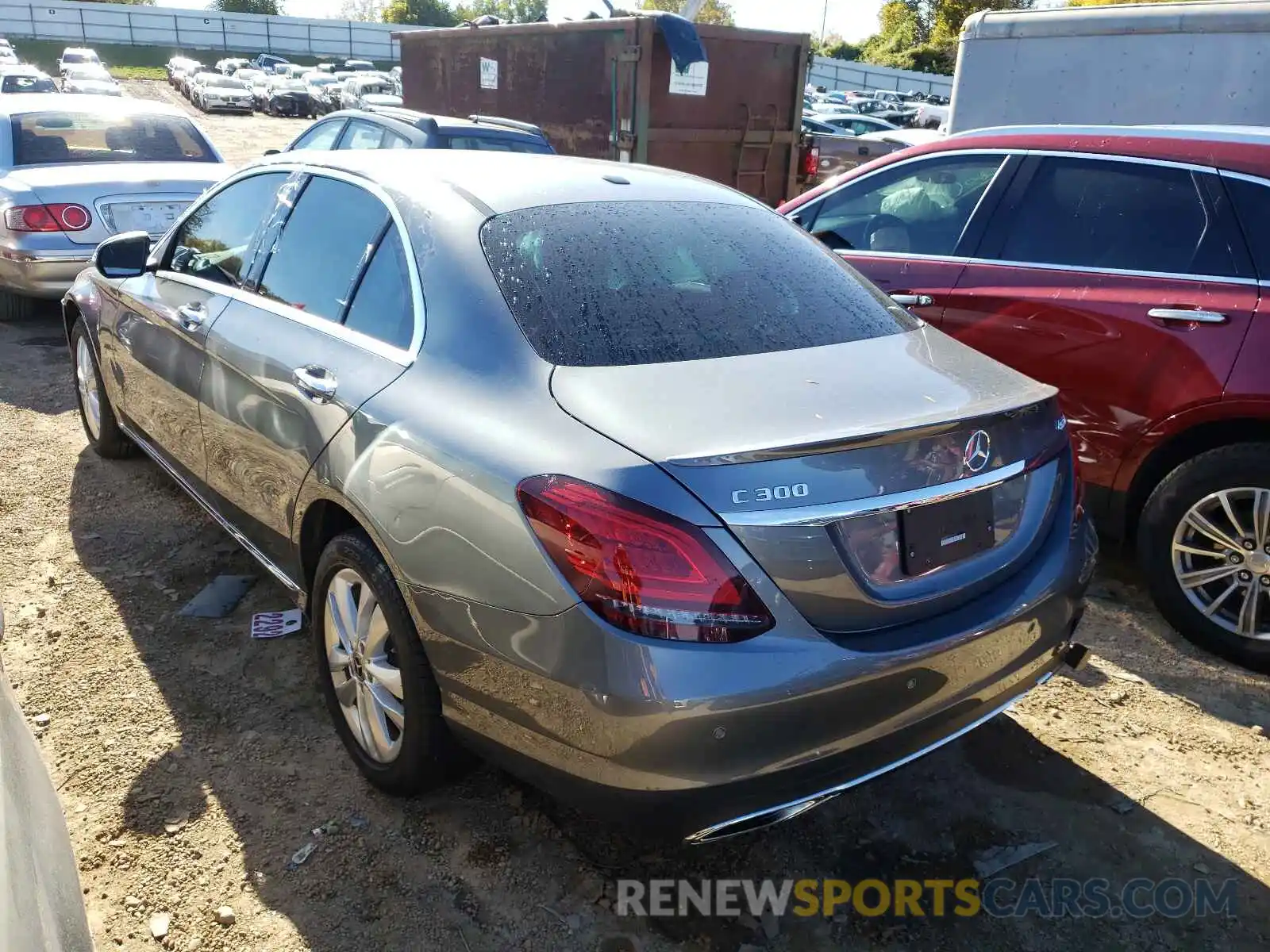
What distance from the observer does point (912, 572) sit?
2.17m

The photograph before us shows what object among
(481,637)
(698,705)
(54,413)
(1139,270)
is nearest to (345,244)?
(481,637)

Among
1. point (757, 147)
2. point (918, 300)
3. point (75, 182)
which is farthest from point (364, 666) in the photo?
point (757, 147)

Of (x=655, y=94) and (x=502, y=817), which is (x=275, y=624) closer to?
(x=502, y=817)

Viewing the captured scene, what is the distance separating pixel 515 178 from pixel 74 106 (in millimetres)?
6250

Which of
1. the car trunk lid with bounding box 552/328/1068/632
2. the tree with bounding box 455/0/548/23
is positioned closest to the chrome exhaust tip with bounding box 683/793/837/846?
the car trunk lid with bounding box 552/328/1068/632

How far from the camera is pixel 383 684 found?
2.60m

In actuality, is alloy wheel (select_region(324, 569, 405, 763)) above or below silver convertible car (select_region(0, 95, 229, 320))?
below

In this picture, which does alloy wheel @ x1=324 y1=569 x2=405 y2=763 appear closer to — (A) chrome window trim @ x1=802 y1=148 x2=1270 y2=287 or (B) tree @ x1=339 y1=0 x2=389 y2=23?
(A) chrome window trim @ x1=802 y1=148 x2=1270 y2=287

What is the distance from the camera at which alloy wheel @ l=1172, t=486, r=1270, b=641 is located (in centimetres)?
347

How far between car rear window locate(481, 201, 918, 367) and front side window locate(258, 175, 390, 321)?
1.65 ft

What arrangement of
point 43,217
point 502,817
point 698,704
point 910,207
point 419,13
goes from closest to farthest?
point 698,704 → point 502,817 → point 910,207 → point 43,217 → point 419,13

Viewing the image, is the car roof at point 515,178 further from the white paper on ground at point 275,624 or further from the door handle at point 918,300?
the white paper on ground at point 275,624

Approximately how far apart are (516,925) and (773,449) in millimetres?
1294

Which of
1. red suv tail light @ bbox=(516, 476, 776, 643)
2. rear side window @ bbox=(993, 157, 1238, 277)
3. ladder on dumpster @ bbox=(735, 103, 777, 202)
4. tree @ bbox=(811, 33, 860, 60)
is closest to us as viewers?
red suv tail light @ bbox=(516, 476, 776, 643)
